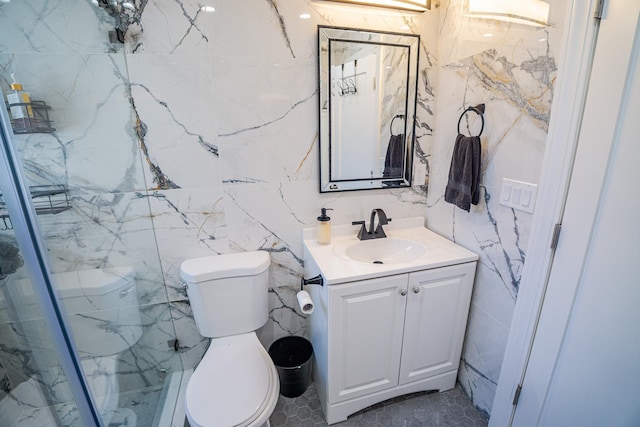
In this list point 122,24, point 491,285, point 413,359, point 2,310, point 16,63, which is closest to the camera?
point 2,310

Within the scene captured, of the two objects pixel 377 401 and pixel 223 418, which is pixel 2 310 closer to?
pixel 223 418

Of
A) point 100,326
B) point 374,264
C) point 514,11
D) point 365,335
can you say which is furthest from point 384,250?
point 100,326

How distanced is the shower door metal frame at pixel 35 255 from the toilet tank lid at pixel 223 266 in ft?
2.01

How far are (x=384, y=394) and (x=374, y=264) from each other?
0.72m

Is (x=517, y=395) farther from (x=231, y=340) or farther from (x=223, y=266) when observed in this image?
(x=223, y=266)

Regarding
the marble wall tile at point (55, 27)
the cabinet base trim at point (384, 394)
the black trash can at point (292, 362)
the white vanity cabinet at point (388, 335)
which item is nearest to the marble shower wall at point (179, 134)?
the marble wall tile at point (55, 27)

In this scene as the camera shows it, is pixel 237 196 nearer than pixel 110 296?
No

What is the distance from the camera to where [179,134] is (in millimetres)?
1464

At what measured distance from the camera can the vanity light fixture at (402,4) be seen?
1.50 meters

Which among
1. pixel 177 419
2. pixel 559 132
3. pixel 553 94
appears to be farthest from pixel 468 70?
pixel 177 419

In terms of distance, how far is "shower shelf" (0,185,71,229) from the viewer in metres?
0.75

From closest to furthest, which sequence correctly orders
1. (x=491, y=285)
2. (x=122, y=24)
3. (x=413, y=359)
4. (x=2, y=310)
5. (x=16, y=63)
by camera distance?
(x=2, y=310) < (x=16, y=63) < (x=122, y=24) < (x=491, y=285) < (x=413, y=359)

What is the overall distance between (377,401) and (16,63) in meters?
2.13

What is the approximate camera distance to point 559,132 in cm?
104
